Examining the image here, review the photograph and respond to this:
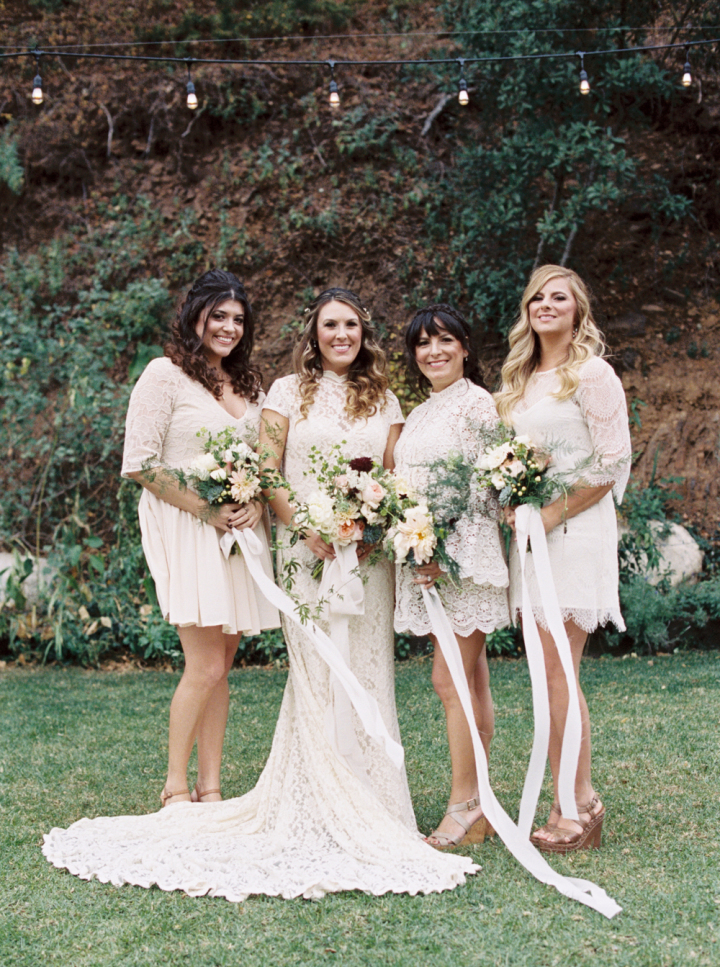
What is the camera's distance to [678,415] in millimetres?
8414

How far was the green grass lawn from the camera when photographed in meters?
2.71

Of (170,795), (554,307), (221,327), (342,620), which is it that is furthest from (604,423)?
(170,795)

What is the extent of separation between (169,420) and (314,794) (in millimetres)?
1619

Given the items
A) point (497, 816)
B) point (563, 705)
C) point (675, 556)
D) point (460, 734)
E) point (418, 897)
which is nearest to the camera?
point (418, 897)

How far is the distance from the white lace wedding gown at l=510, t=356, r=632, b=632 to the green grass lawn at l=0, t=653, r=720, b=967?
0.93m

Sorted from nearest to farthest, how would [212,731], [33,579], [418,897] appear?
[418,897]
[212,731]
[33,579]

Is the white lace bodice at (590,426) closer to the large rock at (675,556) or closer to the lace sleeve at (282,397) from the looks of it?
the lace sleeve at (282,397)

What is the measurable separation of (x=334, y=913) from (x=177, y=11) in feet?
32.4

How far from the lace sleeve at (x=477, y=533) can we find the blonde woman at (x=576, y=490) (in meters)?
0.09

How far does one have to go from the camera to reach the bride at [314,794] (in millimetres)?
3219

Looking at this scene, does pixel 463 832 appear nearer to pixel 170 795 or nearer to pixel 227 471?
pixel 170 795

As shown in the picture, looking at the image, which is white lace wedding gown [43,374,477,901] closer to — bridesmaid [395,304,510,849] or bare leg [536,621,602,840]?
bridesmaid [395,304,510,849]

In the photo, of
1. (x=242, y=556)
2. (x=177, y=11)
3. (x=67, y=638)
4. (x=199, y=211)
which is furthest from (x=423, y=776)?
(x=177, y=11)

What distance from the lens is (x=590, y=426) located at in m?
3.46
